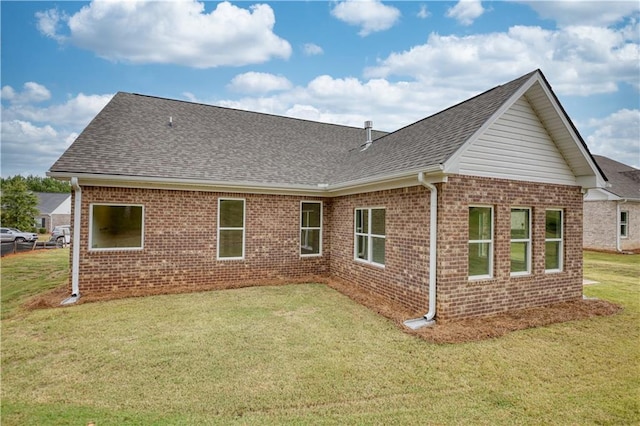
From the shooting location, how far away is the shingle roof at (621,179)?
19641 mm

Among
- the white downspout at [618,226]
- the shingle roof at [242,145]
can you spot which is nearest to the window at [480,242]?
the shingle roof at [242,145]

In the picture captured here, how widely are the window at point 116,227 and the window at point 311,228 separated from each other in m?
4.96

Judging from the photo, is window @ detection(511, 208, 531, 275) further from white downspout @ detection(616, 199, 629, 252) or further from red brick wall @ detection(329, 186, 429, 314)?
white downspout @ detection(616, 199, 629, 252)

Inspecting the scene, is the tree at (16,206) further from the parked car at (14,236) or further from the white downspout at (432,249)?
the white downspout at (432,249)

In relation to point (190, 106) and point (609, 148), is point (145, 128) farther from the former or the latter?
point (609, 148)

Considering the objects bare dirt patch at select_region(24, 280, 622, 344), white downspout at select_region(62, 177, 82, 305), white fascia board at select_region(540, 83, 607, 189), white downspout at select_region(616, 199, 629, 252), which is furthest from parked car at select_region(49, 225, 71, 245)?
white downspout at select_region(616, 199, 629, 252)

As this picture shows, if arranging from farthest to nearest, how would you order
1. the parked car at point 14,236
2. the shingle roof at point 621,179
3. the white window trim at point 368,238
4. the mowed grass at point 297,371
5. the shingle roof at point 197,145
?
the parked car at point 14,236 < the shingle roof at point 621,179 < the shingle roof at point 197,145 < the white window trim at point 368,238 < the mowed grass at point 297,371

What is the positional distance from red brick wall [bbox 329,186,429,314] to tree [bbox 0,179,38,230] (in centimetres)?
4453

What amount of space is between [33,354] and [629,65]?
19.9m

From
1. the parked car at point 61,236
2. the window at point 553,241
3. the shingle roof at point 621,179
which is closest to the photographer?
the window at point 553,241

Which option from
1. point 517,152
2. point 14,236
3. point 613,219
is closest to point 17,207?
point 14,236

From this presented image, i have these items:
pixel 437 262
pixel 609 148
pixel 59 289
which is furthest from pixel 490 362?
pixel 609 148

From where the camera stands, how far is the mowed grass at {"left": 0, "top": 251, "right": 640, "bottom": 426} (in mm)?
3490

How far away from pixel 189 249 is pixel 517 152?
29.6ft
